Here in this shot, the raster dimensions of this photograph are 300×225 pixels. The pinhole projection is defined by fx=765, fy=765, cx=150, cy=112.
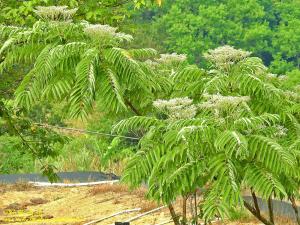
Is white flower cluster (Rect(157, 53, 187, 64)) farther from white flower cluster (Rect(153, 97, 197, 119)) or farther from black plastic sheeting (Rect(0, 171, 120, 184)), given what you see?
black plastic sheeting (Rect(0, 171, 120, 184))

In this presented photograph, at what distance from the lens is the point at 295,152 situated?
17.6 feet

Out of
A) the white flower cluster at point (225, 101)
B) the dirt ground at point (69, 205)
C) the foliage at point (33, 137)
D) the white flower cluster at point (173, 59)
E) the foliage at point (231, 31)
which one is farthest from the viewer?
the foliage at point (231, 31)

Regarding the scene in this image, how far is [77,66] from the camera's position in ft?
16.9

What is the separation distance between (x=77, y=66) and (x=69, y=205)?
12.5 m

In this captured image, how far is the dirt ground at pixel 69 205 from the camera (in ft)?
48.3

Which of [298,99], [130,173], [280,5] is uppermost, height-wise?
[280,5]

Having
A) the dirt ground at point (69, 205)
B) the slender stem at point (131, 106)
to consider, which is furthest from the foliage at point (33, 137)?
the dirt ground at point (69, 205)

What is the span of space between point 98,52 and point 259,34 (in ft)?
215

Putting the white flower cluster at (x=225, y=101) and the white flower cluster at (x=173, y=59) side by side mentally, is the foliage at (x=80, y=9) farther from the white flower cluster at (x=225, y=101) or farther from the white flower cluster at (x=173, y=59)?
the white flower cluster at (x=225, y=101)

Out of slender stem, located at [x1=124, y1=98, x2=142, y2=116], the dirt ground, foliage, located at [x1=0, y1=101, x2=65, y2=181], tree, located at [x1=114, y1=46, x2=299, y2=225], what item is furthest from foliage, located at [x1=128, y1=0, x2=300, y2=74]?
tree, located at [x1=114, y1=46, x2=299, y2=225]

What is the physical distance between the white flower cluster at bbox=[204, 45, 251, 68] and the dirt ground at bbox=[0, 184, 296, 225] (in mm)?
7819

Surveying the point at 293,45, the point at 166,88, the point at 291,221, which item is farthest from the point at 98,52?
the point at 293,45

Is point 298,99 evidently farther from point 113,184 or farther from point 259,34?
point 259,34

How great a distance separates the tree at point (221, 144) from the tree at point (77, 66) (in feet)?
1.10
